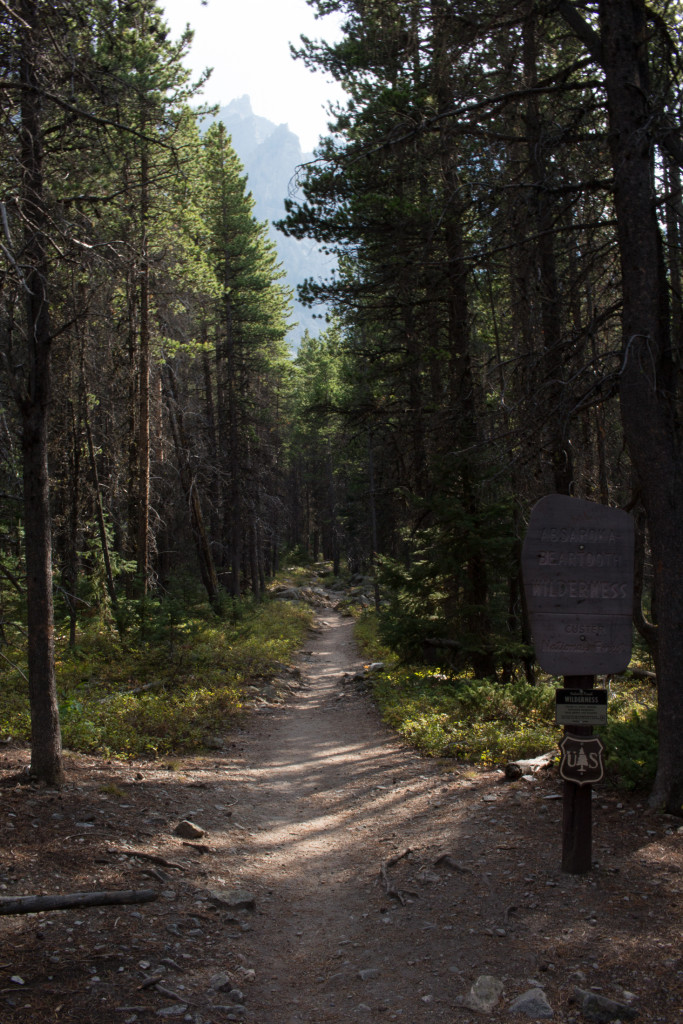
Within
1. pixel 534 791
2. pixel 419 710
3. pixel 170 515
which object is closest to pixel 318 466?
pixel 170 515

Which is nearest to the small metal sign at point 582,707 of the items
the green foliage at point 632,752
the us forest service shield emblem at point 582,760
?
the us forest service shield emblem at point 582,760

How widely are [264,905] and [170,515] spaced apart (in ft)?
55.6

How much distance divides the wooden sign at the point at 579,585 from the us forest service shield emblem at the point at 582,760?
1.63ft

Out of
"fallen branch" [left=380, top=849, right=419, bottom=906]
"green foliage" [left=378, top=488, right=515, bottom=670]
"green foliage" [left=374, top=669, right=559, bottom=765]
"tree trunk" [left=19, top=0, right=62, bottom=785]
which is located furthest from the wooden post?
"green foliage" [left=378, top=488, right=515, bottom=670]

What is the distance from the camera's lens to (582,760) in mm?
4781

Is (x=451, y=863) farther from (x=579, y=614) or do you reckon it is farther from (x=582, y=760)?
(x=579, y=614)

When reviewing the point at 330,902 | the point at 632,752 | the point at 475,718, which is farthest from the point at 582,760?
the point at 475,718

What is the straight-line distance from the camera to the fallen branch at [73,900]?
13.6ft

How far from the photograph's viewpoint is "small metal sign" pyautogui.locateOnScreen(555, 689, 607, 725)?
484 centimetres

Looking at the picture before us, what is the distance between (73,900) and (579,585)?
162 inches

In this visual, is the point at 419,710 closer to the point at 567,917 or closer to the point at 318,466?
the point at 567,917

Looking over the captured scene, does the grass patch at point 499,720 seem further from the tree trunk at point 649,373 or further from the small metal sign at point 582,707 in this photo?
the small metal sign at point 582,707

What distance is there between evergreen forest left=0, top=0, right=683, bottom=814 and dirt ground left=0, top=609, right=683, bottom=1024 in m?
1.11

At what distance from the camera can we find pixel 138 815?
6.54 m
